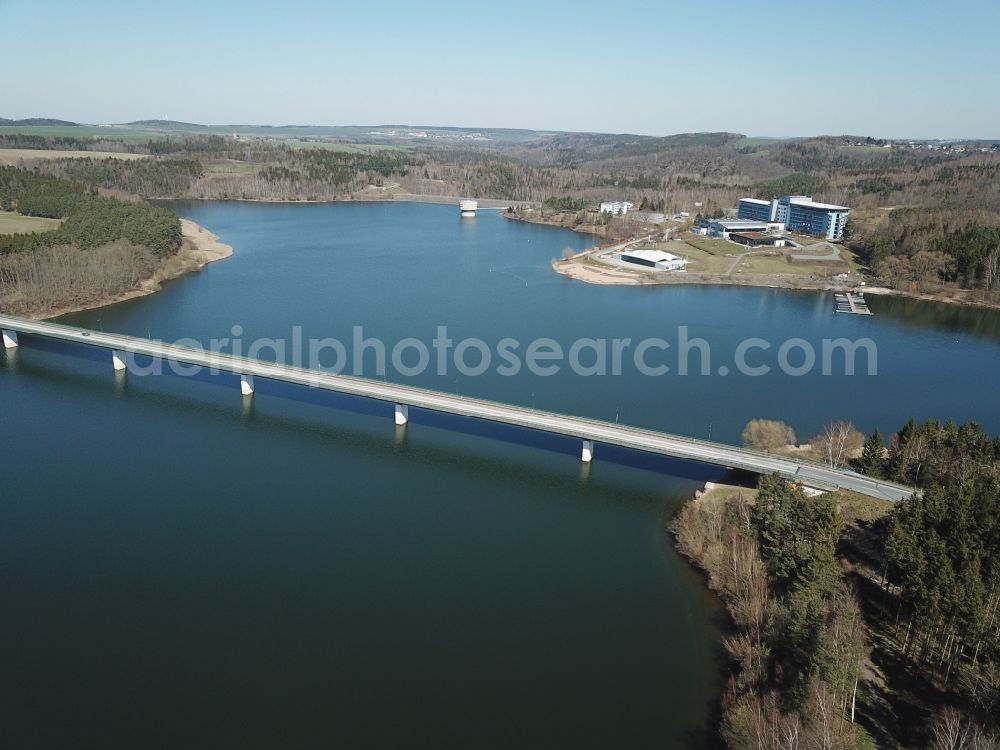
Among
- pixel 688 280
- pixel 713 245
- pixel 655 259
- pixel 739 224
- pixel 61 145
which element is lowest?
pixel 688 280

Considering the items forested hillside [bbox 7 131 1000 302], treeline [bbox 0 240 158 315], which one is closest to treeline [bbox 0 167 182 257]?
treeline [bbox 0 240 158 315]

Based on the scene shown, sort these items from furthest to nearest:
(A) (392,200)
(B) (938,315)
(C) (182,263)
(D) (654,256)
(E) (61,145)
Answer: (E) (61,145) < (A) (392,200) < (D) (654,256) < (C) (182,263) < (B) (938,315)

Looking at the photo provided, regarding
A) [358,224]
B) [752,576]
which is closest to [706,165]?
[358,224]

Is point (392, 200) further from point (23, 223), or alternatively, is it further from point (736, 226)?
point (23, 223)

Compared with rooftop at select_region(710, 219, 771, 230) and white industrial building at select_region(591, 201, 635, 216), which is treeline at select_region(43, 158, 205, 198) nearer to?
white industrial building at select_region(591, 201, 635, 216)

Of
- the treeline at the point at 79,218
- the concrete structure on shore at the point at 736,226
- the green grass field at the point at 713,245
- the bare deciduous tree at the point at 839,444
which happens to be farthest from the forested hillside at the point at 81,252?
the concrete structure on shore at the point at 736,226

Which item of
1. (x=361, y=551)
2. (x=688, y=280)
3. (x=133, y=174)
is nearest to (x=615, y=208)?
(x=688, y=280)
